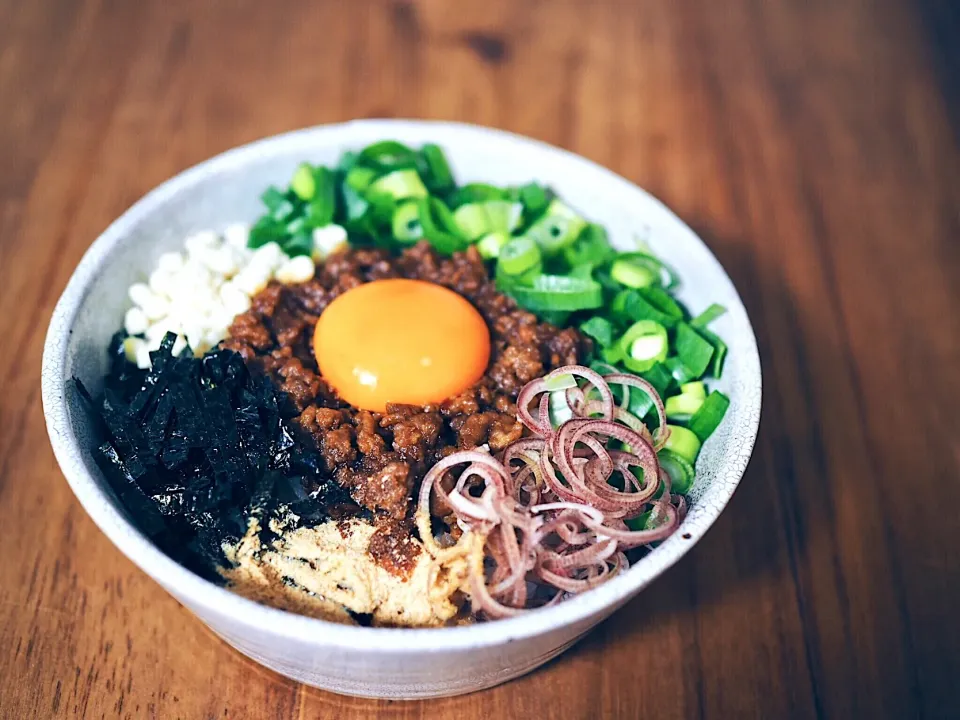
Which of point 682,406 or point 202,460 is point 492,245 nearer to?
point 682,406

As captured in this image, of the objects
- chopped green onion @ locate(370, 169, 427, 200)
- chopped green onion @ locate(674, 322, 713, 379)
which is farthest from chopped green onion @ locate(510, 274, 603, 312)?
chopped green onion @ locate(370, 169, 427, 200)

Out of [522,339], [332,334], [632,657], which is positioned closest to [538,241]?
[522,339]

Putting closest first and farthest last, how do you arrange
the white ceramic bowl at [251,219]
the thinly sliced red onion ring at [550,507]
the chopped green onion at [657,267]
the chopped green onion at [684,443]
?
the white ceramic bowl at [251,219] < the thinly sliced red onion ring at [550,507] < the chopped green onion at [684,443] < the chopped green onion at [657,267]

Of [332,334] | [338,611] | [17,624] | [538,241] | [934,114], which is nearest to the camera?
[338,611]

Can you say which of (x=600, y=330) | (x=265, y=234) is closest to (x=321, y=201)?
(x=265, y=234)

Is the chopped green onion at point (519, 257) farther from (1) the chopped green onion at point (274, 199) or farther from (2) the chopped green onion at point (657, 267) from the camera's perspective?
(1) the chopped green onion at point (274, 199)

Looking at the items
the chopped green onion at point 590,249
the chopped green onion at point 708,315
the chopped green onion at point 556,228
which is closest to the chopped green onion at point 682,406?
the chopped green onion at point 708,315

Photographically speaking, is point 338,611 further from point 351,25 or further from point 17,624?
point 351,25

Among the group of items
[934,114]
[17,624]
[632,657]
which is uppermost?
[934,114]
